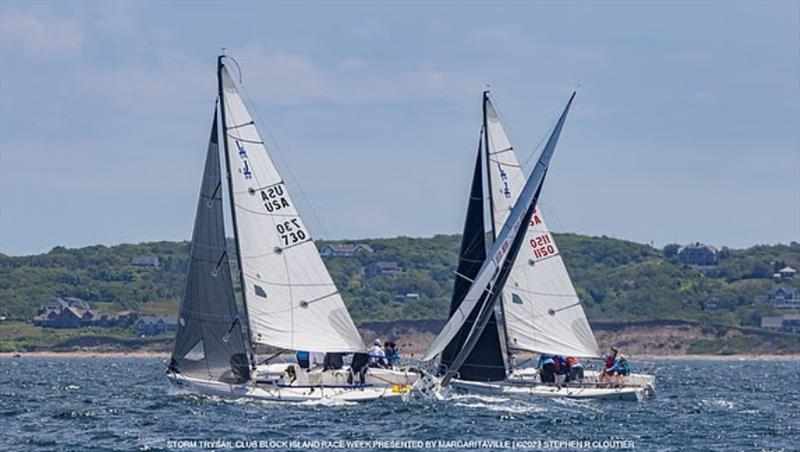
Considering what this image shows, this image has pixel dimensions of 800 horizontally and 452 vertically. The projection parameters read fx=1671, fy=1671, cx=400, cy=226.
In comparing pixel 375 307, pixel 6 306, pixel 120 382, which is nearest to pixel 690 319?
pixel 375 307

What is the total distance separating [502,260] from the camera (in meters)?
54.2

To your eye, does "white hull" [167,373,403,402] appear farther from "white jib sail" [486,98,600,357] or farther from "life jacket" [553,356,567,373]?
"white jib sail" [486,98,600,357]

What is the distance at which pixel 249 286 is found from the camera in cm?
5084

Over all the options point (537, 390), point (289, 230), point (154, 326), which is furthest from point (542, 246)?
point (154, 326)

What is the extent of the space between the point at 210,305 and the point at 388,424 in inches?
350

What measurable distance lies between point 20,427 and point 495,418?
519 inches

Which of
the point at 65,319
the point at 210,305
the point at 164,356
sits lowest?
the point at 210,305

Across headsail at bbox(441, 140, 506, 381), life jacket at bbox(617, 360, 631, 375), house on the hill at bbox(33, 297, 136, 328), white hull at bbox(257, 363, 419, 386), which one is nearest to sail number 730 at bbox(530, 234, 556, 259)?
headsail at bbox(441, 140, 506, 381)

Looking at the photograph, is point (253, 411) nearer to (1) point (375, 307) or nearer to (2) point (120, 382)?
(2) point (120, 382)

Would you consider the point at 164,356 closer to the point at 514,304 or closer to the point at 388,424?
the point at 514,304

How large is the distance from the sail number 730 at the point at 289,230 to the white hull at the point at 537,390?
25.2 ft

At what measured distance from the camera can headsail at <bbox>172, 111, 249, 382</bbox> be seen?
167 feet

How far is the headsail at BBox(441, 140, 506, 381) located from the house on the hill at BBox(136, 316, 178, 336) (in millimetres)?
132893

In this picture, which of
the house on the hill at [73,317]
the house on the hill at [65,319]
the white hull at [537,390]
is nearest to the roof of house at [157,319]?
the house on the hill at [73,317]
